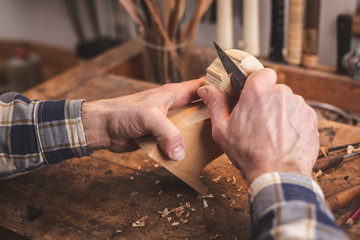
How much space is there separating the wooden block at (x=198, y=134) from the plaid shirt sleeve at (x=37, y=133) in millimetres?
157

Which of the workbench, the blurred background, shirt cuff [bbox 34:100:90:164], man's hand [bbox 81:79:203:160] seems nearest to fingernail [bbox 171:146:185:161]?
man's hand [bbox 81:79:203:160]

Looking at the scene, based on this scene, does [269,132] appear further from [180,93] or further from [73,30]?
[73,30]

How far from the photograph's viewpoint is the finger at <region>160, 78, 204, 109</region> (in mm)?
830

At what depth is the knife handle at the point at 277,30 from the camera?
4.32ft

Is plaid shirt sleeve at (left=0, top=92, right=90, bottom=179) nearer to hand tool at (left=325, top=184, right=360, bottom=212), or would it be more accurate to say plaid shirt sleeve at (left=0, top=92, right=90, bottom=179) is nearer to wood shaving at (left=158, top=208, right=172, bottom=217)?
wood shaving at (left=158, top=208, right=172, bottom=217)

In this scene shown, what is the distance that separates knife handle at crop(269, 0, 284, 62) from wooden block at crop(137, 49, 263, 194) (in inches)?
24.8

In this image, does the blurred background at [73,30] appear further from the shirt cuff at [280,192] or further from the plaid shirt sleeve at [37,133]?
Result: the shirt cuff at [280,192]

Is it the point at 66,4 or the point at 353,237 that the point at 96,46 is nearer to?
the point at 66,4

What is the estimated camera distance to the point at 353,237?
669 mm

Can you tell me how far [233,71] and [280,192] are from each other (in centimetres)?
29

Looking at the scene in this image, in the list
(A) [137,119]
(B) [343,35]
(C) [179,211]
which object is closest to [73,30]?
(B) [343,35]

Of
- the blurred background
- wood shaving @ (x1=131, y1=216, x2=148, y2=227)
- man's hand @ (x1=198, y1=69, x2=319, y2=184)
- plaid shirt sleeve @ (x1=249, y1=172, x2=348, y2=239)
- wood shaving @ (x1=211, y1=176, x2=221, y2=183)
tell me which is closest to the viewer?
plaid shirt sleeve @ (x1=249, y1=172, x2=348, y2=239)

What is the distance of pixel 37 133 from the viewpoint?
80 cm

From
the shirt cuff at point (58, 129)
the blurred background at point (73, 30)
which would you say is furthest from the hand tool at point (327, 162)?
the blurred background at point (73, 30)
